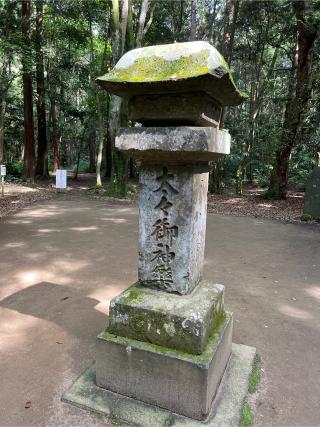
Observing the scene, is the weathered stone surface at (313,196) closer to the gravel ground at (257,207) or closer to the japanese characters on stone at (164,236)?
the gravel ground at (257,207)

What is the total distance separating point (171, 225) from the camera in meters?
2.69

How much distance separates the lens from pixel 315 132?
16141mm

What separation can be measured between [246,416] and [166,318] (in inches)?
39.8

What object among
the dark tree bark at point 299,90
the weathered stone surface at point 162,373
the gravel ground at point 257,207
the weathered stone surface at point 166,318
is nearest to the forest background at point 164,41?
the dark tree bark at point 299,90

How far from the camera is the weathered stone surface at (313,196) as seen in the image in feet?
32.7

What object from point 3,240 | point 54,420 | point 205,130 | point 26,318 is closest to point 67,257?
point 3,240

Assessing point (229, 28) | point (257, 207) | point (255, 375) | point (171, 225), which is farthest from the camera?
point (229, 28)

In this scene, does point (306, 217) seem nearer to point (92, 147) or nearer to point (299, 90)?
point (299, 90)

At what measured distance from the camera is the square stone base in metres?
2.50

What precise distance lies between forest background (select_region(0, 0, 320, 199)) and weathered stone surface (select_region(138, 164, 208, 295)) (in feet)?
33.8

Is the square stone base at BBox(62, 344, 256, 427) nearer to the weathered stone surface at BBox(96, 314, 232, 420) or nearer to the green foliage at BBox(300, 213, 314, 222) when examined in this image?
the weathered stone surface at BBox(96, 314, 232, 420)

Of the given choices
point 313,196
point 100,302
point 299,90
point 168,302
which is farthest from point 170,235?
point 299,90

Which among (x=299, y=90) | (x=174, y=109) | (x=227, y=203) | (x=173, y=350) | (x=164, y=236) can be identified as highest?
(x=299, y=90)

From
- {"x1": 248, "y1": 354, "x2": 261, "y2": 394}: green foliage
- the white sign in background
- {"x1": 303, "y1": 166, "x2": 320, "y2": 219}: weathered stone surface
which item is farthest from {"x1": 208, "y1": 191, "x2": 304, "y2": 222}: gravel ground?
{"x1": 248, "y1": 354, "x2": 261, "y2": 394}: green foliage
